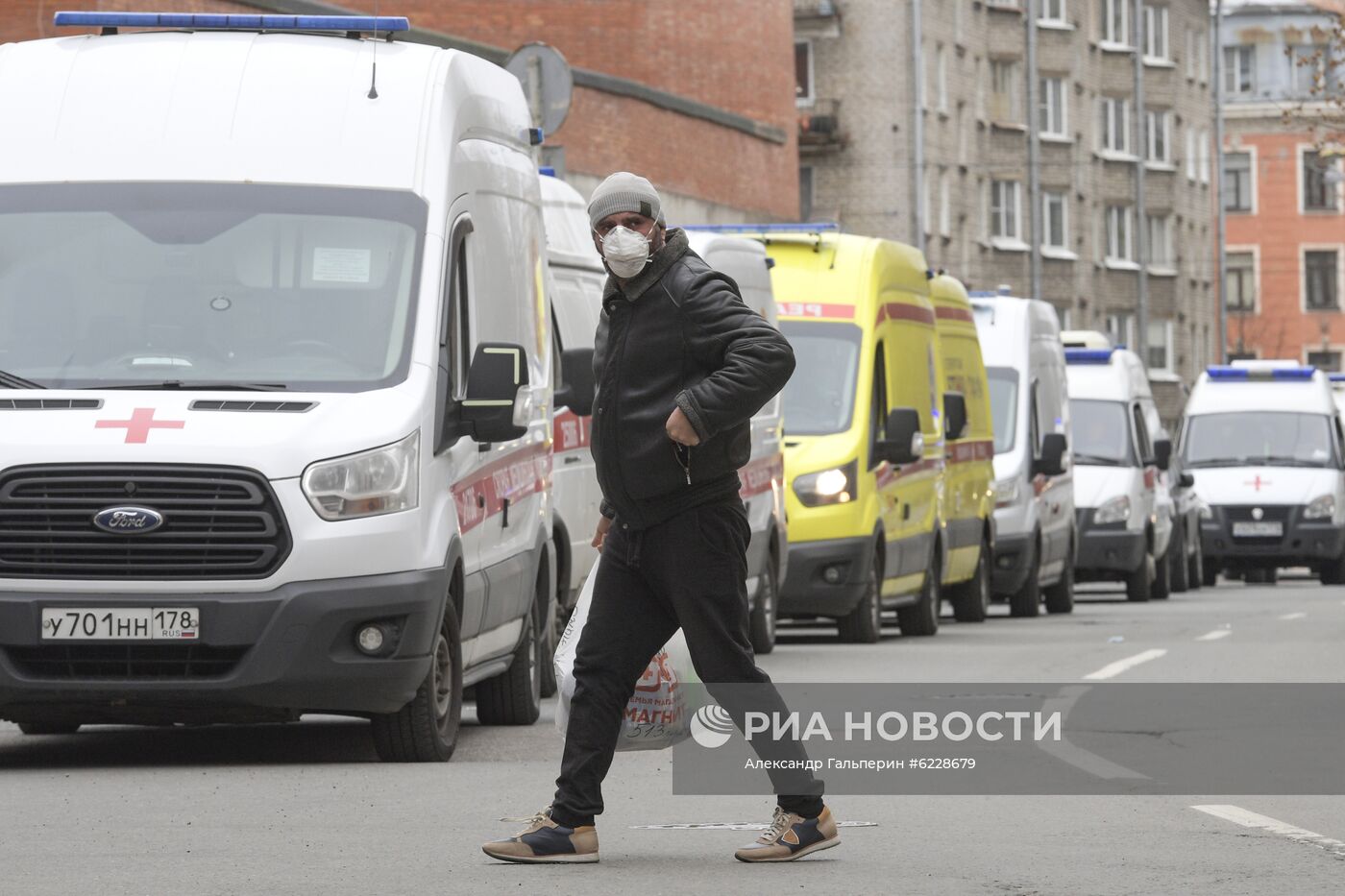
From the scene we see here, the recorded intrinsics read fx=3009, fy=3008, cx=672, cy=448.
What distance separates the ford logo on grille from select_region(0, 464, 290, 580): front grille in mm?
20

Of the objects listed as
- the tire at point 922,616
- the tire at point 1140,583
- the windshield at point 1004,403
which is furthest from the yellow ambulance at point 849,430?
the tire at point 1140,583

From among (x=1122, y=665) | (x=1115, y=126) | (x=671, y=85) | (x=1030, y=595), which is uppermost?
(x=1115, y=126)

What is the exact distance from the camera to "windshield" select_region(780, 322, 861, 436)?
2025 cm

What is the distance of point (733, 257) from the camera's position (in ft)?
60.8

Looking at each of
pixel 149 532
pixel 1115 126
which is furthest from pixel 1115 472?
pixel 1115 126

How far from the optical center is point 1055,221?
80.6 m

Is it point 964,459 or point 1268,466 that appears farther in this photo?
point 1268,466

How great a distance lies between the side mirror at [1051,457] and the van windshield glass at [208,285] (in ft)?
53.5

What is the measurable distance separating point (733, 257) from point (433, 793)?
28.7ft

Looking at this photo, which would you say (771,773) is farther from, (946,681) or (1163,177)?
(1163,177)

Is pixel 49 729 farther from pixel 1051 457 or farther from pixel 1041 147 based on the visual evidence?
pixel 1041 147

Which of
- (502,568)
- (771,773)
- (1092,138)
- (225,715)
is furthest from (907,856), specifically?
(1092,138)

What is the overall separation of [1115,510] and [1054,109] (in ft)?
164

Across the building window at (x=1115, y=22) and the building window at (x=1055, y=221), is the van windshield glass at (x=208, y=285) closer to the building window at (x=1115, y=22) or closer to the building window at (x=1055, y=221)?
the building window at (x=1055, y=221)
